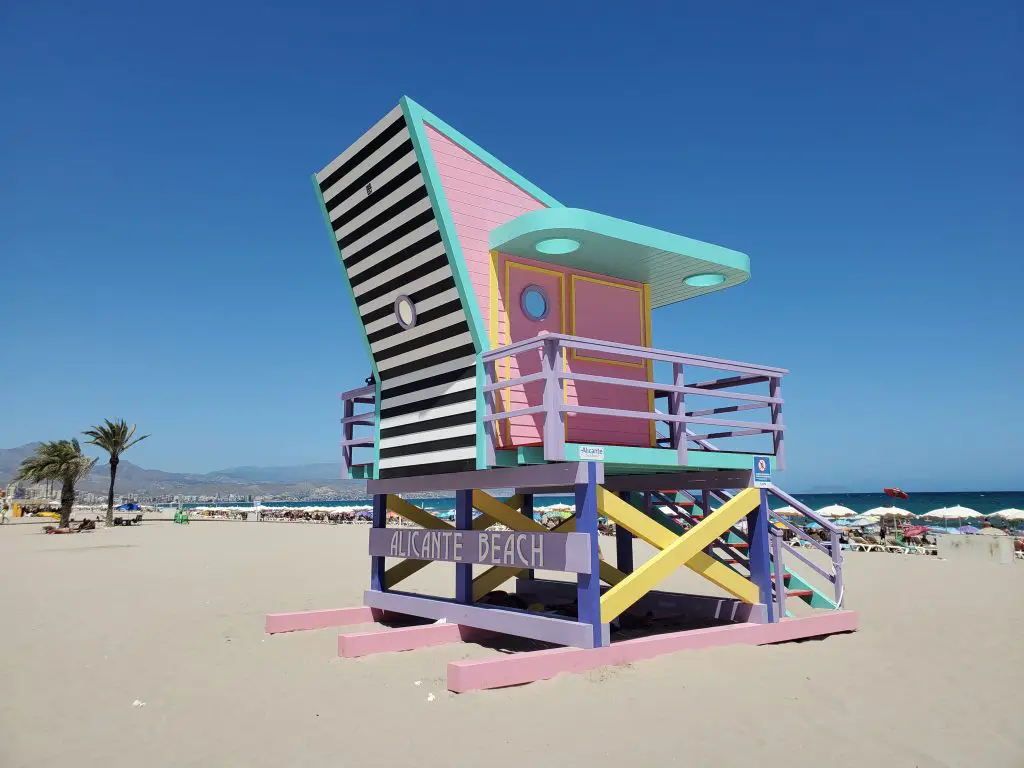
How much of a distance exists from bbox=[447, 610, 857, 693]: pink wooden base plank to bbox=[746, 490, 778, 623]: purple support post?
0.33m

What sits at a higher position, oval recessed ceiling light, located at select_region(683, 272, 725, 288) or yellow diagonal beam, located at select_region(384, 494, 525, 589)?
oval recessed ceiling light, located at select_region(683, 272, 725, 288)

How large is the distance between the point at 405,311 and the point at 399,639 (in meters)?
3.90

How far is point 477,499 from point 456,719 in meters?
4.72

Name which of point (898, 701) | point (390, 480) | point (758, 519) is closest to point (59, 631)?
point (390, 480)

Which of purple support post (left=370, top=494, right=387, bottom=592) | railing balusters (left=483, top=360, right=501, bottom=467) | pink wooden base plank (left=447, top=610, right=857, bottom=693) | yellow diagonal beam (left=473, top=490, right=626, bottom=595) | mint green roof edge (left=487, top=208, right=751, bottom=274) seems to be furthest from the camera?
purple support post (left=370, top=494, right=387, bottom=592)

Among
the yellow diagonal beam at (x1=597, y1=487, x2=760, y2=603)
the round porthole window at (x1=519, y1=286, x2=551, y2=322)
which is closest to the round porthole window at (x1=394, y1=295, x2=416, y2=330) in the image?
the round porthole window at (x1=519, y1=286, x2=551, y2=322)

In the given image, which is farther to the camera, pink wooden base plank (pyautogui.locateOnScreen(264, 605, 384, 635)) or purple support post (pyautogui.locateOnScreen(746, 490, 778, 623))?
pink wooden base plank (pyautogui.locateOnScreen(264, 605, 384, 635))

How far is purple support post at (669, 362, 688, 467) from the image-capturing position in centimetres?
845

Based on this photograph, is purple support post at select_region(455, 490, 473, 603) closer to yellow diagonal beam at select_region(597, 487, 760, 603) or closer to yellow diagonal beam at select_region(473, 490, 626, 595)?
yellow diagonal beam at select_region(473, 490, 626, 595)

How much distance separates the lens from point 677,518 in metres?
12.0

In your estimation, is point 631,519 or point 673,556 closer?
point 631,519

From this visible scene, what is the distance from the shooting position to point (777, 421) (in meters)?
9.64

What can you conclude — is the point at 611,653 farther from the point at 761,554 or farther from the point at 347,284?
the point at 347,284

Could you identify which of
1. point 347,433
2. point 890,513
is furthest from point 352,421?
point 890,513
